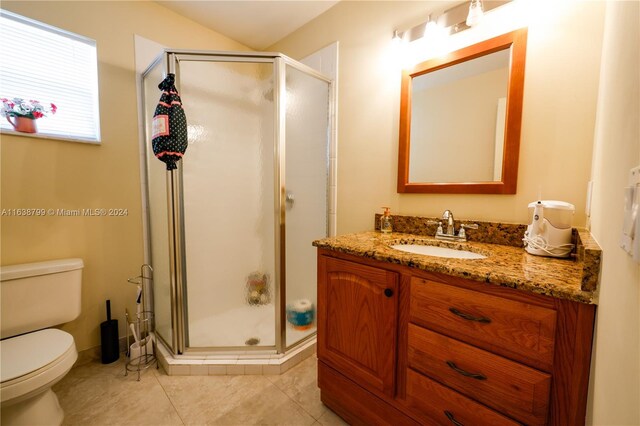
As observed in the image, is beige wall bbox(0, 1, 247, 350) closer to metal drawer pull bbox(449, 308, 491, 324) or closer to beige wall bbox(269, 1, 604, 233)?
beige wall bbox(269, 1, 604, 233)

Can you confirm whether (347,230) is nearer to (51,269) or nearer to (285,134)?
(285,134)

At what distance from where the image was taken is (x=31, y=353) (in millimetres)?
1138

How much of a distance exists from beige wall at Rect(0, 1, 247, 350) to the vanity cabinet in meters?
1.43

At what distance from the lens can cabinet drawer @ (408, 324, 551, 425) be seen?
0.71 metres

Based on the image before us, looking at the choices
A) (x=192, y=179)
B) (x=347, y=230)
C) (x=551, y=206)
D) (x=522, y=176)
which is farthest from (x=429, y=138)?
(x=192, y=179)

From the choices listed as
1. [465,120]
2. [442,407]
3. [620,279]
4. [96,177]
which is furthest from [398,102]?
[96,177]

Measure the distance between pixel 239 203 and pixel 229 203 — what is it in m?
0.09

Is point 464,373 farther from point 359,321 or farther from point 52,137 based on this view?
point 52,137

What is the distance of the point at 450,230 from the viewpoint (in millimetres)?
1321

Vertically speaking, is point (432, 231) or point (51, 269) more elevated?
point (432, 231)

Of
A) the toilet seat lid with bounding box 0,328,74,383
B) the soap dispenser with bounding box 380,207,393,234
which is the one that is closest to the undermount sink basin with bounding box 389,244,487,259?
the soap dispenser with bounding box 380,207,393,234

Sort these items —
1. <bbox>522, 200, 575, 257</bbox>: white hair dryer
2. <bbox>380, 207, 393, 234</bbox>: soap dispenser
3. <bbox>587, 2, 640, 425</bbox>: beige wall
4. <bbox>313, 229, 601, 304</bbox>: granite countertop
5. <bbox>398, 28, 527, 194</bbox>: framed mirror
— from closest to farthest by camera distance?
<bbox>587, 2, 640, 425</bbox>: beige wall → <bbox>313, 229, 601, 304</bbox>: granite countertop → <bbox>522, 200, 575, 257</bbox>: white hair dryer → <bbox>398, 28, 527, 194</bbox>: framed mirror → <bbox>380, 207, 393, 234</bbox>: soap dispenser

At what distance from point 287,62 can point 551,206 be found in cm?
151

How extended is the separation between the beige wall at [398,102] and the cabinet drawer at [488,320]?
2.01 ft
